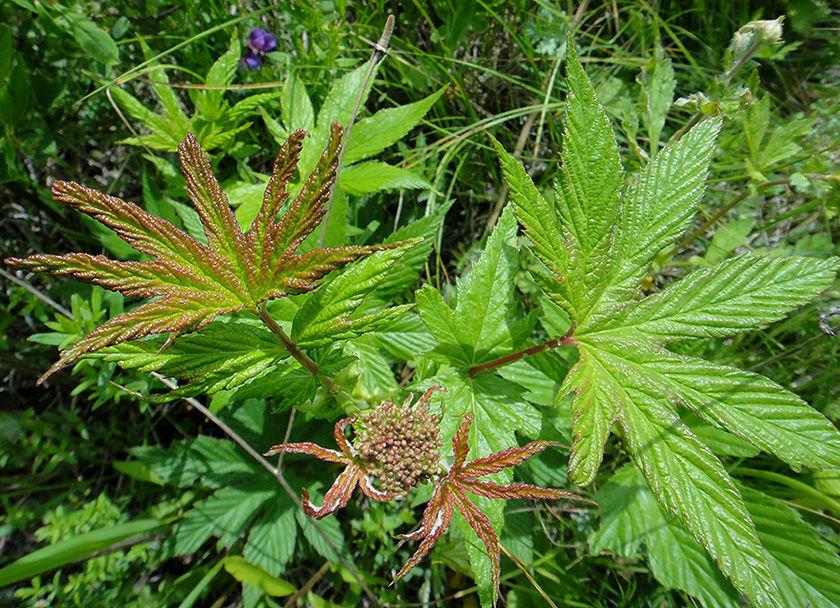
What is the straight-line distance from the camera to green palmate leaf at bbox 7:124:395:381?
34.1 inches

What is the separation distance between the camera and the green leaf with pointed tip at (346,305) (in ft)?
3.48

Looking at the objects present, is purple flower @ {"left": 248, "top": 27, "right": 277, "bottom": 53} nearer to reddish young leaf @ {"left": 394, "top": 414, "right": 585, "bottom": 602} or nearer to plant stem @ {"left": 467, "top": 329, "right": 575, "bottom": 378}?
plant stem @ {"left": 467, "top": 329, "right": 575, "bottom": 378}

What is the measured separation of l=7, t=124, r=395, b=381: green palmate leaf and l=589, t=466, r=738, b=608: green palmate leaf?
1.42m

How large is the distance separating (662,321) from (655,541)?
88cm

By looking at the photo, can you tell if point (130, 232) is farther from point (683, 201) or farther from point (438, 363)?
point (683, 201)

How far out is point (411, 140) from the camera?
254 centimetres

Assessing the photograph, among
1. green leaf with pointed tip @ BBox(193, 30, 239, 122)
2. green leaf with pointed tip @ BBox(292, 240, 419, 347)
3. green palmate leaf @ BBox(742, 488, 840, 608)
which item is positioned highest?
green leaf with pointed tip @ BBox(193, 30, 239, 122)

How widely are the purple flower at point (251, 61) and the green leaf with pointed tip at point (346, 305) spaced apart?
5.28 ft

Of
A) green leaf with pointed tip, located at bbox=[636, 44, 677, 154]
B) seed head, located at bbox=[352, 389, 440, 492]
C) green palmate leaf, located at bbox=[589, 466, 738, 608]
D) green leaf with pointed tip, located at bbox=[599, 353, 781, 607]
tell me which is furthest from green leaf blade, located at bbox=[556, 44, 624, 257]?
green palmate leaf, located at bbox=[589, 466, 738, 608]

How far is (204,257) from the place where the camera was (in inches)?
37.8

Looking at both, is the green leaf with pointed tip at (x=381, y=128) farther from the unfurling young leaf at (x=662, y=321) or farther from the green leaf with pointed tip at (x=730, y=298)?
the green leaf with pointed tip at (x=730, y=298)

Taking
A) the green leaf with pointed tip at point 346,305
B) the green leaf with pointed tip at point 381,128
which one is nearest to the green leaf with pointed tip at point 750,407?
the green leaf with pointed tip at point 346,305

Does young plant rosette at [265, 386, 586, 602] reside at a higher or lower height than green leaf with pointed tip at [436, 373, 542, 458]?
higher

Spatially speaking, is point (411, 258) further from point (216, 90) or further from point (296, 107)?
point (216, 90)
